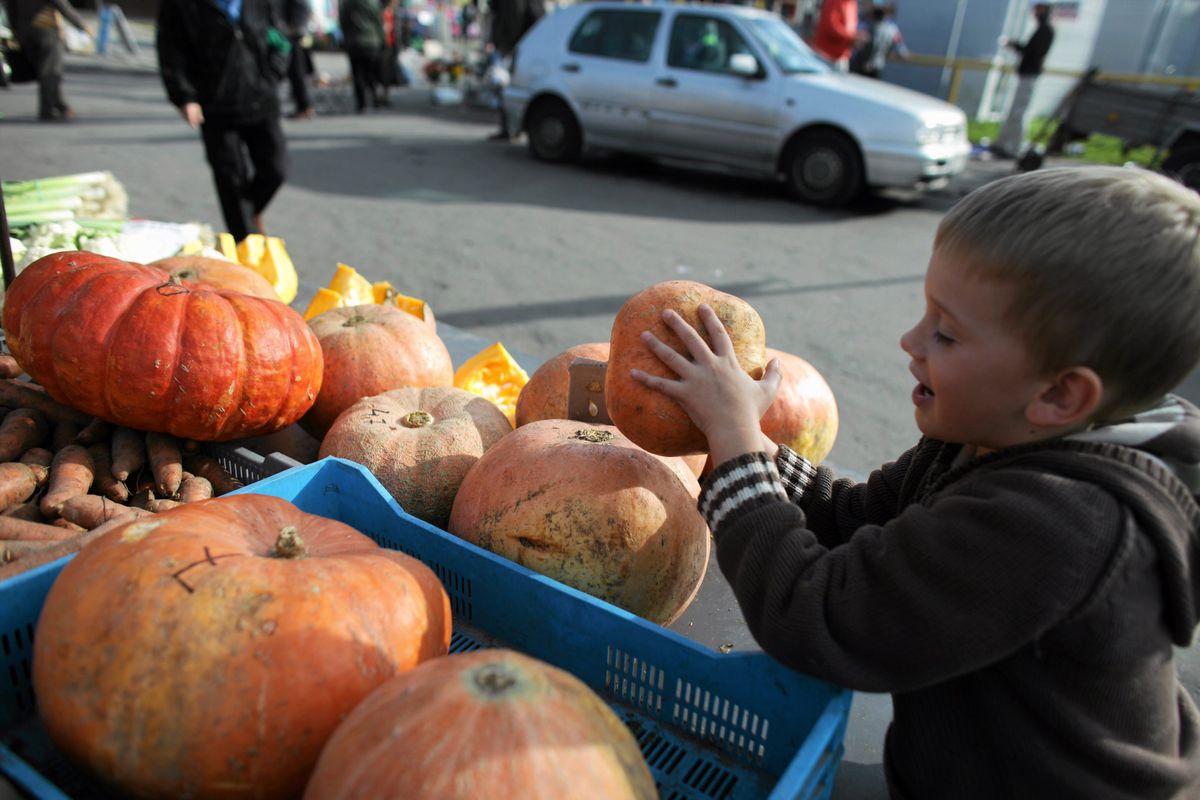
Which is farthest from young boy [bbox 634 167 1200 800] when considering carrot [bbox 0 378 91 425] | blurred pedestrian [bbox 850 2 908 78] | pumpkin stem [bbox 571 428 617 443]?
blurred pedestrian [bbox 850 2 908 78]

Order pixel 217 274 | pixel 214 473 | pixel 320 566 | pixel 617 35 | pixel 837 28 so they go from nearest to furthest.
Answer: pixel 320 566, pixel 214 473, pixel 217 274, pixel 617 35, pixel 837 28

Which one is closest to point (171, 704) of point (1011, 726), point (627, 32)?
point (1011, 726)

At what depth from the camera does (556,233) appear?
29.7 feet

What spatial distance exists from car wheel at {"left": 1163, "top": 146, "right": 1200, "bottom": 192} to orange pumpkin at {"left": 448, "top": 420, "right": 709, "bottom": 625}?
38.1ft

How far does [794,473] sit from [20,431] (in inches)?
89.1

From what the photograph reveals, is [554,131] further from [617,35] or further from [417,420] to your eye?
[417,420]

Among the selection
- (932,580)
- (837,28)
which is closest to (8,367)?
(932,580)

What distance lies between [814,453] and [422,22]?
2871cm

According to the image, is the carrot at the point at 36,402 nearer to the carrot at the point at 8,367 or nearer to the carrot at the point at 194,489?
the carrot at the point at 8,367

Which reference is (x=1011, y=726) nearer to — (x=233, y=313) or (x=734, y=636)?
(x=734, y=636)

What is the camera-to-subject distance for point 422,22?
27531 millimetres

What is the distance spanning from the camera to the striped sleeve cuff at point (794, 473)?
2039 millimetres

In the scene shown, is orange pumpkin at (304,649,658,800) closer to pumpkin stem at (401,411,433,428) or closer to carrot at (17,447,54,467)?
pumpkin stem at (401,411,433,428)

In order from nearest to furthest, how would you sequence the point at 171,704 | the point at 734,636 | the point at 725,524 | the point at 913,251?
the point at 171,704 < the point at 725,524 < the point at 734,636 < the point at 913,251
